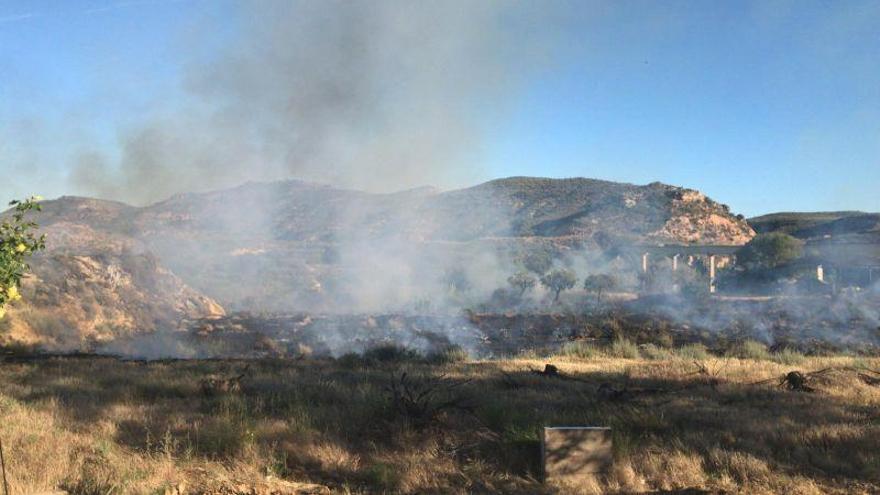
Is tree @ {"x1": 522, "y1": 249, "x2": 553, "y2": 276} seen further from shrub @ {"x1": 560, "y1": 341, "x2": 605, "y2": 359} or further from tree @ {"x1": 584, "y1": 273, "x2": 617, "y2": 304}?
shrub @ {"x1": 560, "y1": 341, "x2": 605, "y2": 359}

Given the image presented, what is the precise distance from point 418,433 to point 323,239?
50.7m

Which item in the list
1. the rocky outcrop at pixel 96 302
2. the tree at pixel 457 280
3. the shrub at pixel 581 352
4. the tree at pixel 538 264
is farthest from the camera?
the tree at pixel 538 264

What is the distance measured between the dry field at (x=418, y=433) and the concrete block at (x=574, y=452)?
14cm

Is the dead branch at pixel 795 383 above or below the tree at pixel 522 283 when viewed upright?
below

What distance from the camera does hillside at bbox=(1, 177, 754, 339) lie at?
69.5ft

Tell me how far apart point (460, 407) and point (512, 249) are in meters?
41.4

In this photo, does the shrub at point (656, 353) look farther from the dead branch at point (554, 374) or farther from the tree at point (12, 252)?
the tree at point (12, 252)

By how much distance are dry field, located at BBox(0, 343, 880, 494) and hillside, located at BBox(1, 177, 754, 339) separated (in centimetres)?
1030

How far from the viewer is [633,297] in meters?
32.1

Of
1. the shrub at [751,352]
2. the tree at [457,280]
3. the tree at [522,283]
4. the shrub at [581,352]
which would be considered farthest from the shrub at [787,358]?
the tree at [457,280]

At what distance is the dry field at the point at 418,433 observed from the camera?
4781 millimetres

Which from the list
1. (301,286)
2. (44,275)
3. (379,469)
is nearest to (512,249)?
(301,286)

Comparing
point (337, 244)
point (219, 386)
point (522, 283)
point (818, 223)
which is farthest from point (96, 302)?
point (818, 223)

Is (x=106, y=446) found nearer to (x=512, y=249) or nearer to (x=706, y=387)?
(x=706, y=387)
